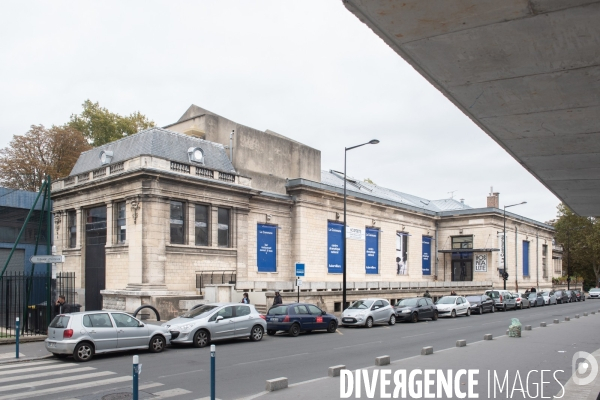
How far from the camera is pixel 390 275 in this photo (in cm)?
4947

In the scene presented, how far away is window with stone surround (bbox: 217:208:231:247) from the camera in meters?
35.1

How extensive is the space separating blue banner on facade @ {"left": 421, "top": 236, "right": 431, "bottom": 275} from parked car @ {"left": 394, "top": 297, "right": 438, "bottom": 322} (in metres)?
23.9

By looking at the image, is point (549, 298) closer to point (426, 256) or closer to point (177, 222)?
point (426, 256)

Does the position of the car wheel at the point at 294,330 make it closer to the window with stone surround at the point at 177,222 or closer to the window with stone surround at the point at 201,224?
the window with stone surround at the point at 177,222

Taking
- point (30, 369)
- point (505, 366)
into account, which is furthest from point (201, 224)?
point (505, 366)

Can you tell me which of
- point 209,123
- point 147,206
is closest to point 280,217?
point 209,123

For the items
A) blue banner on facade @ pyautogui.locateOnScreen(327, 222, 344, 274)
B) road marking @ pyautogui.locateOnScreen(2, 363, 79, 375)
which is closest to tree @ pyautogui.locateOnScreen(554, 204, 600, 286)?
blue banner on facade @ pyautogui.locateOnScreen(327, 222, 344, 274)

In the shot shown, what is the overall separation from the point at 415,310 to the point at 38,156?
3527cm

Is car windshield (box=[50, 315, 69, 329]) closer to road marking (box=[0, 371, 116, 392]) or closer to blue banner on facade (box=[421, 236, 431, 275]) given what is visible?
road marking (box=[0, 371, 116, 392])

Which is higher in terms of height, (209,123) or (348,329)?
(209,123)

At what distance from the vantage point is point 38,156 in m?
48.2

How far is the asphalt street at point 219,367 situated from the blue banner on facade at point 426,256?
34.6 meters

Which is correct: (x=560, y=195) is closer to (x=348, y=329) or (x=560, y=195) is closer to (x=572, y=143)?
(x=572, y=143)

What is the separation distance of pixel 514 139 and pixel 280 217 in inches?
1214
